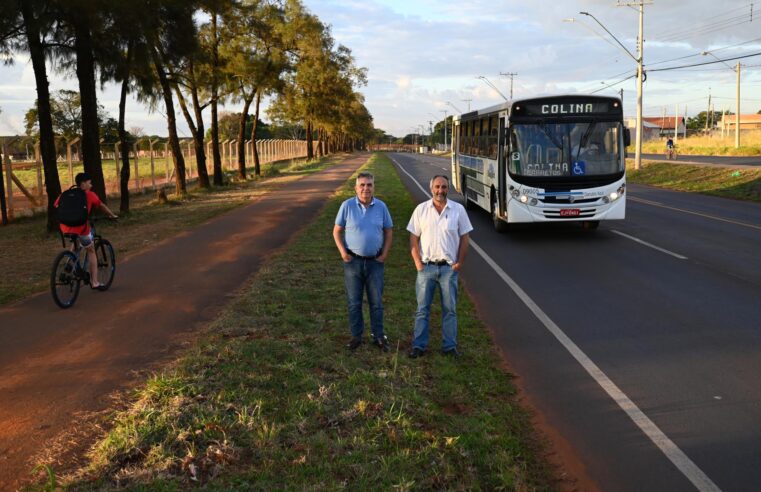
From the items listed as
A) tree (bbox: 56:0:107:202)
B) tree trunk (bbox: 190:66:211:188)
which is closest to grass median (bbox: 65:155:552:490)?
tree (bbox: 56:0:107:202)

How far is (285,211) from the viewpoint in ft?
67.4

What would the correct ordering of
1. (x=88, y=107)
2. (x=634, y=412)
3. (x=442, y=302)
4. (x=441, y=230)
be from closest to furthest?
1. (x=634, y=412)
2. (x=441, y=230)
3. (x=442, y=302)
4. (x=88, y=107)

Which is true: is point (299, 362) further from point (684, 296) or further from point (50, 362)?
point (684, 296)

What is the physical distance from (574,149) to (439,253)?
331 inches

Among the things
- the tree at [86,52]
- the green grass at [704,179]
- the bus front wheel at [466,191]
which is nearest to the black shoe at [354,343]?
the tree at [86,52]

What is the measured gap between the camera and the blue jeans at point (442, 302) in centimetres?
622

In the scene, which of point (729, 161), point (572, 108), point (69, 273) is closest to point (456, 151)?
point (572, 108)

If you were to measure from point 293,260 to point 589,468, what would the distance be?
308 inches

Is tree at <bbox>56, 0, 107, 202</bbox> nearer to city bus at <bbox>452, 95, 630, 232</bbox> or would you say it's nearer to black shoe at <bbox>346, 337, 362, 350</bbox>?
city bus at <bbox>452, 95, 630, 232</bbox>

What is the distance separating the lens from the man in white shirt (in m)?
6.16

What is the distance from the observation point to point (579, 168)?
13562 mm

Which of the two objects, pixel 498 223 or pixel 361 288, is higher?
pixel 361 288

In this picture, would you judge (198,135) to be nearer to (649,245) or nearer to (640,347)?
(649,245)

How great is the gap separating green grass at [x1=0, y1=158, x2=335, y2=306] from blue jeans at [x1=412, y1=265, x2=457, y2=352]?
230 inches
